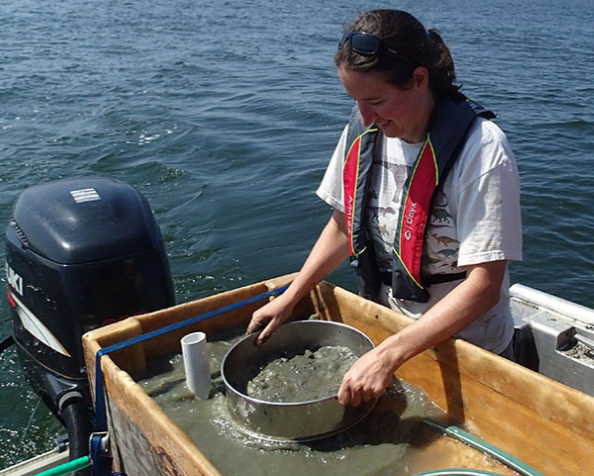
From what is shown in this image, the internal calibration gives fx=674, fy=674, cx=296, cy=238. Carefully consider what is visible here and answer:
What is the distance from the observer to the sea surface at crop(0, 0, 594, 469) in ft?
22.0

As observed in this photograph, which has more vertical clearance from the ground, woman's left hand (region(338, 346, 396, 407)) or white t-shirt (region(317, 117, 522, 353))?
white t-shirt (region(317, 117, 522, 353))

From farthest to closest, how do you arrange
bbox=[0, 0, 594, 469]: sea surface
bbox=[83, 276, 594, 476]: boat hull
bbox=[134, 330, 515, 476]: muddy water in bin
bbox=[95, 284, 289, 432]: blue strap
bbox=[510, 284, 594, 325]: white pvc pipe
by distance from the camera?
1. bbox=[0, 0, 594, 469]: sea surface
2. bbox=[510, 284, 594, 325]: white pvc pipe
3. bbox=[95, 284, 289, 432]: blue strap
4. bbox=[134, 330, 515, 476]: muddy water in bin
5. bbox=[83, 276, 594, 476]: boat hull

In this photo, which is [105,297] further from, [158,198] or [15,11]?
[15,11]

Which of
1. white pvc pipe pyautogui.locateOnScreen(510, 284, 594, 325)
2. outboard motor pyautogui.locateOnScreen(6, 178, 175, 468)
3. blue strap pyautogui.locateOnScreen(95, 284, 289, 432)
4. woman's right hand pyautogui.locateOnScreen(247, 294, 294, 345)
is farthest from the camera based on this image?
white pvc pipe pyautogui.locateOnScreen(510, 284, 594, 325)

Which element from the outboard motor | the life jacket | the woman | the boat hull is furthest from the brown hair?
the outboard motor

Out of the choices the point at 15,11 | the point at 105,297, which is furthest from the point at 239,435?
the point at 15,11

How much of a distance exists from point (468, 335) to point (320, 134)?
8176 millimetres

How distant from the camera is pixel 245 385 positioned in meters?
2.47

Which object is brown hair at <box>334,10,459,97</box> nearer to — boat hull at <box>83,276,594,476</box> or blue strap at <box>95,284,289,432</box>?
boat hull at <box>83,276,594,476</box>

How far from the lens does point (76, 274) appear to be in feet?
9.86

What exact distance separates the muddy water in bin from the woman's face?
38.0 inches

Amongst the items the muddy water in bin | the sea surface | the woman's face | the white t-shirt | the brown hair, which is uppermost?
the brown hair

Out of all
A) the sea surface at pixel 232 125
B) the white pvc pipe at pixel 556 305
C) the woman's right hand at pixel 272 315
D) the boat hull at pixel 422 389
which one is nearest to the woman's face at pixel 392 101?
the sea surface at pixel 232 125

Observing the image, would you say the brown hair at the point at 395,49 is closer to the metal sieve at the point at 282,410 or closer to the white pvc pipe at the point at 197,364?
the metal sieve at the point at 282,410
